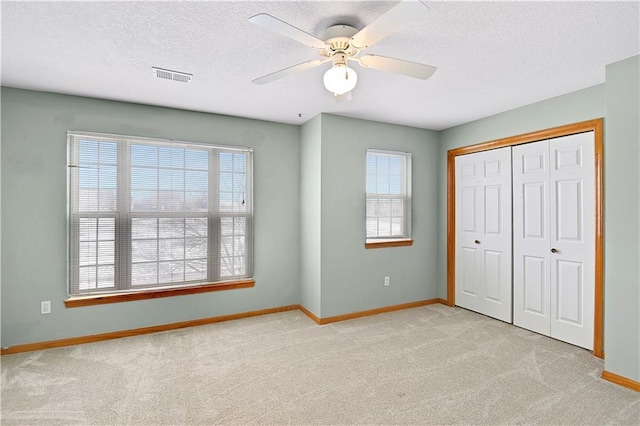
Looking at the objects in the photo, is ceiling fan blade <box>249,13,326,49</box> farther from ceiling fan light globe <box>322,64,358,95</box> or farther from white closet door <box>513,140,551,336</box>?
white closet door <box>513,140,551,336</box>

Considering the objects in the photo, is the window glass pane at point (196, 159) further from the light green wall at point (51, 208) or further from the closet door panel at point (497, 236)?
the closet door panel at point (497, 236)

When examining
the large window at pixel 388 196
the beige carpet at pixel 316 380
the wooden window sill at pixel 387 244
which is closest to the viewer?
the beige carpet at pixel 316 380

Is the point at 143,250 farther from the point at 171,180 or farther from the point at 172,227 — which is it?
the point at 171,180

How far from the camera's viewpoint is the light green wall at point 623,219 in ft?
7.79

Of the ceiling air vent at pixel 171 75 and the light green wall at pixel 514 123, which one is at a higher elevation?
the ceiling air vent at pixel 171 75

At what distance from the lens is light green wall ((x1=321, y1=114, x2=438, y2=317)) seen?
383cm

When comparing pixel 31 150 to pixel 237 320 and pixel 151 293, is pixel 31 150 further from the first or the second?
pixel 237 320

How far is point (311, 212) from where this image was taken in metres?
3.99

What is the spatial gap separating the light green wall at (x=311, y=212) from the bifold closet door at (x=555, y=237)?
222 centimetres

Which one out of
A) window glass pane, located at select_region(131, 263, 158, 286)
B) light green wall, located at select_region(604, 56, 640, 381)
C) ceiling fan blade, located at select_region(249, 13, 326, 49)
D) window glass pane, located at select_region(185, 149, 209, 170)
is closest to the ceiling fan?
ceiling fan blade, located at select_region(249, 13, 326, 49)

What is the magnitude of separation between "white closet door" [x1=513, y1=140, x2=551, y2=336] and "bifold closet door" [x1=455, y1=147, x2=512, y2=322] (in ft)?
0.31

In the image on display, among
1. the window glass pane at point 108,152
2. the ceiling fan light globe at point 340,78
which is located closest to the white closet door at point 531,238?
the ceiling fan light globe at point 340,78

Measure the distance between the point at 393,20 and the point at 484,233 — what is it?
3.25 meters

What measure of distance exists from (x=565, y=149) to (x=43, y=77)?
187 inches
